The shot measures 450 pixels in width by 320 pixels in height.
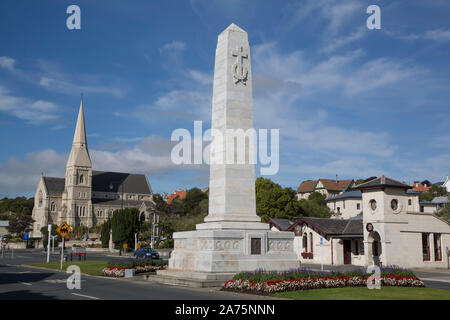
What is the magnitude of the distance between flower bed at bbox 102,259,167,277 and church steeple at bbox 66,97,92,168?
440 feet

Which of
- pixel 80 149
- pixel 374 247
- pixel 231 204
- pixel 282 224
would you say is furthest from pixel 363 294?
pixel 80 149

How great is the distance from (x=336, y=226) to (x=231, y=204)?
→ 2640 centimetres

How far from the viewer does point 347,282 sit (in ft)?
62.7

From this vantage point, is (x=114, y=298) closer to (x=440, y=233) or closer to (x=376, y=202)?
(x=376, y=202)

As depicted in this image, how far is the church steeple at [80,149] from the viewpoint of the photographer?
15575cm

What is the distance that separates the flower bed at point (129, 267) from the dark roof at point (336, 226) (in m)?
21.5

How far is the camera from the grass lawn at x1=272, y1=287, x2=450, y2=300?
15.8m

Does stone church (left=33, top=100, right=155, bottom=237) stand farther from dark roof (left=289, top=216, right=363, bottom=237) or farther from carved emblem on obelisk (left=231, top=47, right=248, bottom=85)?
carved emblem on obelisk (left=231, top=47, right=248, bottom=85)

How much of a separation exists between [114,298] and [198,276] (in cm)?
558

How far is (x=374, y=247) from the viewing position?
42.8m

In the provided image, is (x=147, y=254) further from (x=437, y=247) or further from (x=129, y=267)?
(x=437, y=247)

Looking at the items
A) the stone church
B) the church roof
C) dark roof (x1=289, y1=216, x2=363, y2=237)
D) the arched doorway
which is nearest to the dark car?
dark roof (x1=289, y1=216, x2=363, y2=237)
